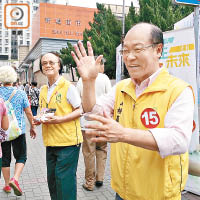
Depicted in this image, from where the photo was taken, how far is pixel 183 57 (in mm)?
3641

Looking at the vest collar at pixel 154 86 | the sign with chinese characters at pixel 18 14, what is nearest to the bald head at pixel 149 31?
the vest collar at pixel 154 86

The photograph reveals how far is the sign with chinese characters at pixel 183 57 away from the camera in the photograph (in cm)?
353

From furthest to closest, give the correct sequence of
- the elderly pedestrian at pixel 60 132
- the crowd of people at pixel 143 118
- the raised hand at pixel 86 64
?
the elderly pedestrian at pixel 60 132 → the raised hand at pixel 86 64 → the crowd of people at pixel 143 118

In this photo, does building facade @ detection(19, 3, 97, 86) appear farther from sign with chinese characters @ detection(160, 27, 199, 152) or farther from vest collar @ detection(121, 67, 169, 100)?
vest collar @ detection(121, 67, 169, 100)

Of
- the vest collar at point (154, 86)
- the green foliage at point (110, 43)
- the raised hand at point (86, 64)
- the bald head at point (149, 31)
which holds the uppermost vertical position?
the green foliage at point (110, 43)

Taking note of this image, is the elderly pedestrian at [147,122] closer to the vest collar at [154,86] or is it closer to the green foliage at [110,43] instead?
the vest collar at [154,86]

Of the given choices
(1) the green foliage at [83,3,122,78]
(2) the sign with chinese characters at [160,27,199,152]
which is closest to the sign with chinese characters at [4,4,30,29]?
(1) the green foliage at [83,3,122,78]

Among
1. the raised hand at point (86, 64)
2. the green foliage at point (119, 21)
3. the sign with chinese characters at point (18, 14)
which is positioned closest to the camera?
the raised hand at point (86, 64)

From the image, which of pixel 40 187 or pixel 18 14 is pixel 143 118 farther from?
pixel 18 14

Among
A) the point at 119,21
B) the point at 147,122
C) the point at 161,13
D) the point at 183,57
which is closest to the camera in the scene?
the point at 147,122

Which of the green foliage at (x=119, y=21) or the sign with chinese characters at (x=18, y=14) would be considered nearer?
the sign with chinese characters at (x=18, y=14)

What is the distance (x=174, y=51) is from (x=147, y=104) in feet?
8.23

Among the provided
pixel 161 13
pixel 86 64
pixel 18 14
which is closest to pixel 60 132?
pixel 86 64

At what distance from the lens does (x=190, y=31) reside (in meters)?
3.50
